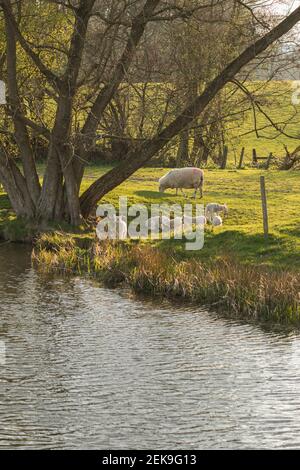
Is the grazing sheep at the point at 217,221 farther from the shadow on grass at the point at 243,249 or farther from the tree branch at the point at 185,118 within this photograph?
the tree branch at the point at 185,118

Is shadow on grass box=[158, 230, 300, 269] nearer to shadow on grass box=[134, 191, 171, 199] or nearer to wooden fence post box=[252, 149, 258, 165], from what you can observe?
shadow on grass box=[134, 191, 171, 199]

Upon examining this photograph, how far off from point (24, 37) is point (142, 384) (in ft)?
56.4

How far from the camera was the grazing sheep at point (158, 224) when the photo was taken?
87.5 feet

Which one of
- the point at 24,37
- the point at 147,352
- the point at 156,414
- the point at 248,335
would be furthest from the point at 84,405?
the point at 24,37

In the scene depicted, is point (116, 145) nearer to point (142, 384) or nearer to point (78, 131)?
point (78, 131)

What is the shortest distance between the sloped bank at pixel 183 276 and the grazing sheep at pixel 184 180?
9650mm

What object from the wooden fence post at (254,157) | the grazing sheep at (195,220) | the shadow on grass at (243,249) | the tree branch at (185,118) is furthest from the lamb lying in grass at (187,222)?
the wooden fence post at (254,157)

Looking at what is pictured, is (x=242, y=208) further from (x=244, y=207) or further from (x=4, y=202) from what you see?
(x=4, y=202)

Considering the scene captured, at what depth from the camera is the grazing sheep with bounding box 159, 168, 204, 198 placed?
3428cm

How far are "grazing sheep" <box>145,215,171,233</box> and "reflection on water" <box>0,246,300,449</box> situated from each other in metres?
6.83

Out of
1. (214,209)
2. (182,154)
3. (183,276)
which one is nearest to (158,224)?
(214,209)
